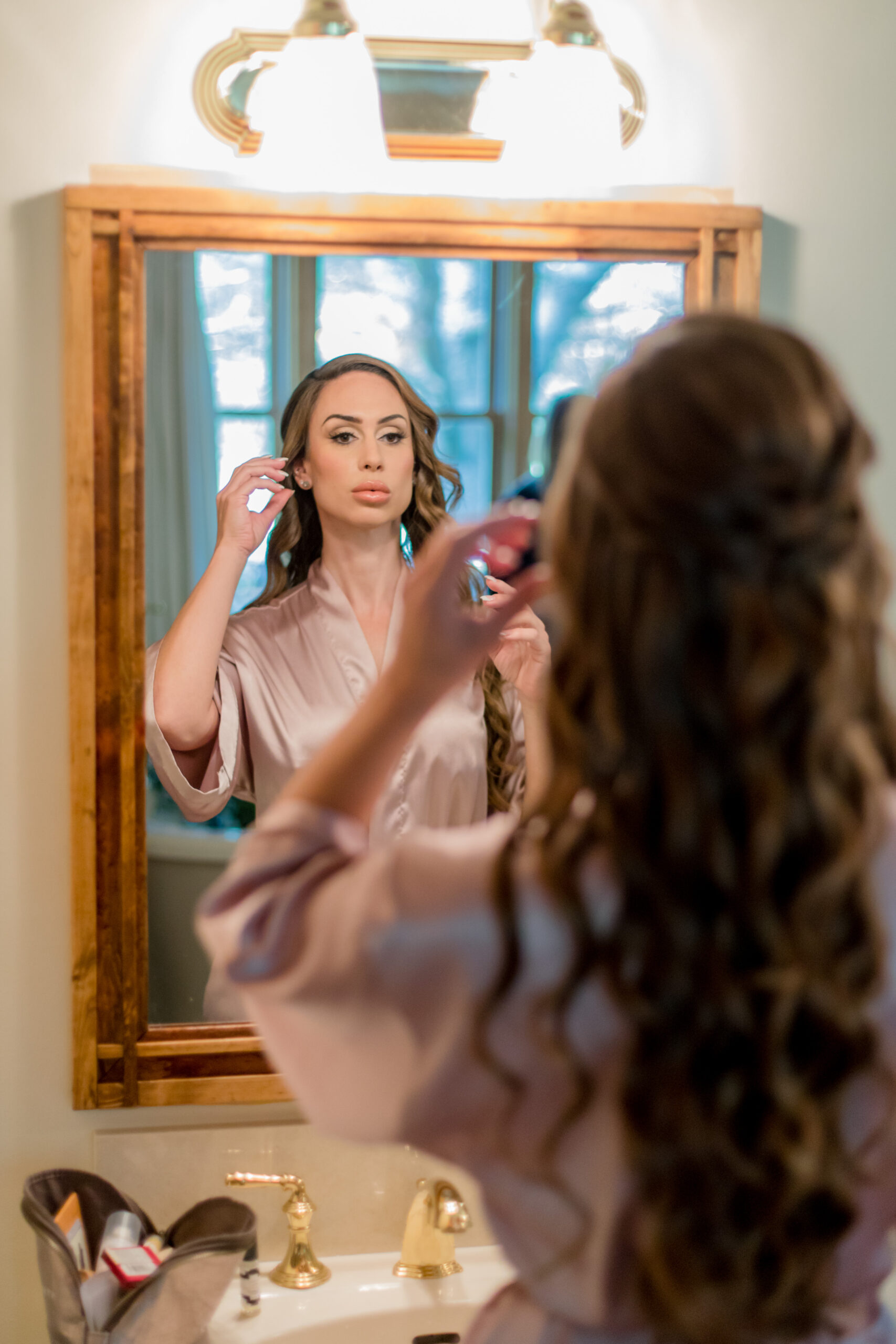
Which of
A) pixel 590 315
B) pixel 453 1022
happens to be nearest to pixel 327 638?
pixel 590 315

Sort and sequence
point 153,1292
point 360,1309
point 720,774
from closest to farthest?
1. point 720,774
2. point 153,1292
3. point 360,1309

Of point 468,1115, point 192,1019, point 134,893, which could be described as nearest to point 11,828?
point 134,893

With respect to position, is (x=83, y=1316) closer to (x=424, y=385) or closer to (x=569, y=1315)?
(x=569, y=1315)

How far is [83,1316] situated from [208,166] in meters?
1.06

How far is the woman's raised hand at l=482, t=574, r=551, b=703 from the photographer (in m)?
1.12

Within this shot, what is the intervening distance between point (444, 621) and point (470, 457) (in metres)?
0.63

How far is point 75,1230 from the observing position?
1.00 meters

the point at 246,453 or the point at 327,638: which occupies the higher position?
the point at 246,453

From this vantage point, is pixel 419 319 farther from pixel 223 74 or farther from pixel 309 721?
pixel 309 721

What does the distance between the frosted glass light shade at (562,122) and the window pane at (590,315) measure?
3.5 inches

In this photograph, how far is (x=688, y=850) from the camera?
456 mm

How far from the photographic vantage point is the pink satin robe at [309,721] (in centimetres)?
109

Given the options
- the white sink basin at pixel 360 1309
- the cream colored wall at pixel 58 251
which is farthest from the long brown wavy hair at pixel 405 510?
the white sink basin at pixel 360 1309

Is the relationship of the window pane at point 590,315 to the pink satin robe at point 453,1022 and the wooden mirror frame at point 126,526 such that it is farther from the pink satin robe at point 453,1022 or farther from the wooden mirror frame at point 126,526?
the pink satin robe at point 453,1022
